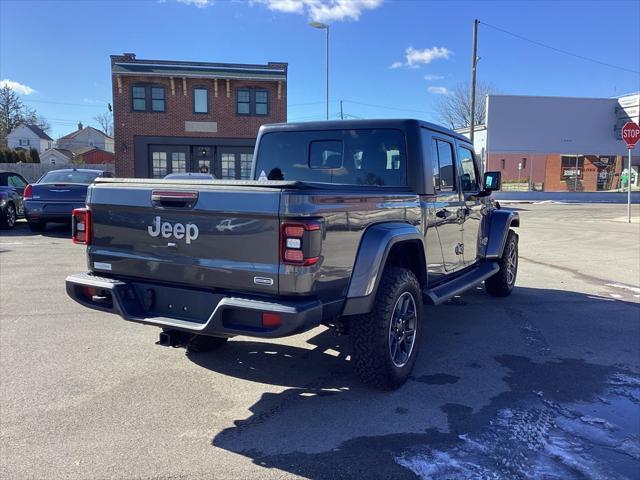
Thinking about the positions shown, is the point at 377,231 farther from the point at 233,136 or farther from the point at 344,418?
the point at 233,136

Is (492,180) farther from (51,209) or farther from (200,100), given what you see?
(200,100)

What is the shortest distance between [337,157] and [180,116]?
2506 cm

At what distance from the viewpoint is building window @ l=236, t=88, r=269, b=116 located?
93.6 feet

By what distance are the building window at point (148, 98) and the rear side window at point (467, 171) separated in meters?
24.7

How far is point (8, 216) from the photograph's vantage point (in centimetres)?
1369

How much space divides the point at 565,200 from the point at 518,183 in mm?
4942

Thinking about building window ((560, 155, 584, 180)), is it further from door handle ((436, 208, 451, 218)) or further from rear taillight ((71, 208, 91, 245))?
rear taillight ((71, 208, 91, 245))

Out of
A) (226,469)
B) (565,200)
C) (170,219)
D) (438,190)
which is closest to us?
(226,469)

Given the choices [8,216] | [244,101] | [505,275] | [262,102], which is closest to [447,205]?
[505,275]

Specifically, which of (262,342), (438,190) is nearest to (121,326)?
(262,342)

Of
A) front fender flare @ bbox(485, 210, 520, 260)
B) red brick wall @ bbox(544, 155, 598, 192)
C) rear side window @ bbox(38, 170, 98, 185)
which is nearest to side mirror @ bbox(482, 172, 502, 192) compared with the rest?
front fender flare @ bbox(485, 210, 520, 260)

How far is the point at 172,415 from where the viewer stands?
3.61 metres

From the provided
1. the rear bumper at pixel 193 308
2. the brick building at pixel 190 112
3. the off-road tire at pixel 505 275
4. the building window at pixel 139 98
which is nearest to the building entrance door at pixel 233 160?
the brick building at pixel 190 112

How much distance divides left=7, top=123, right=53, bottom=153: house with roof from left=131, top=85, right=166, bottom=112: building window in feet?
199
